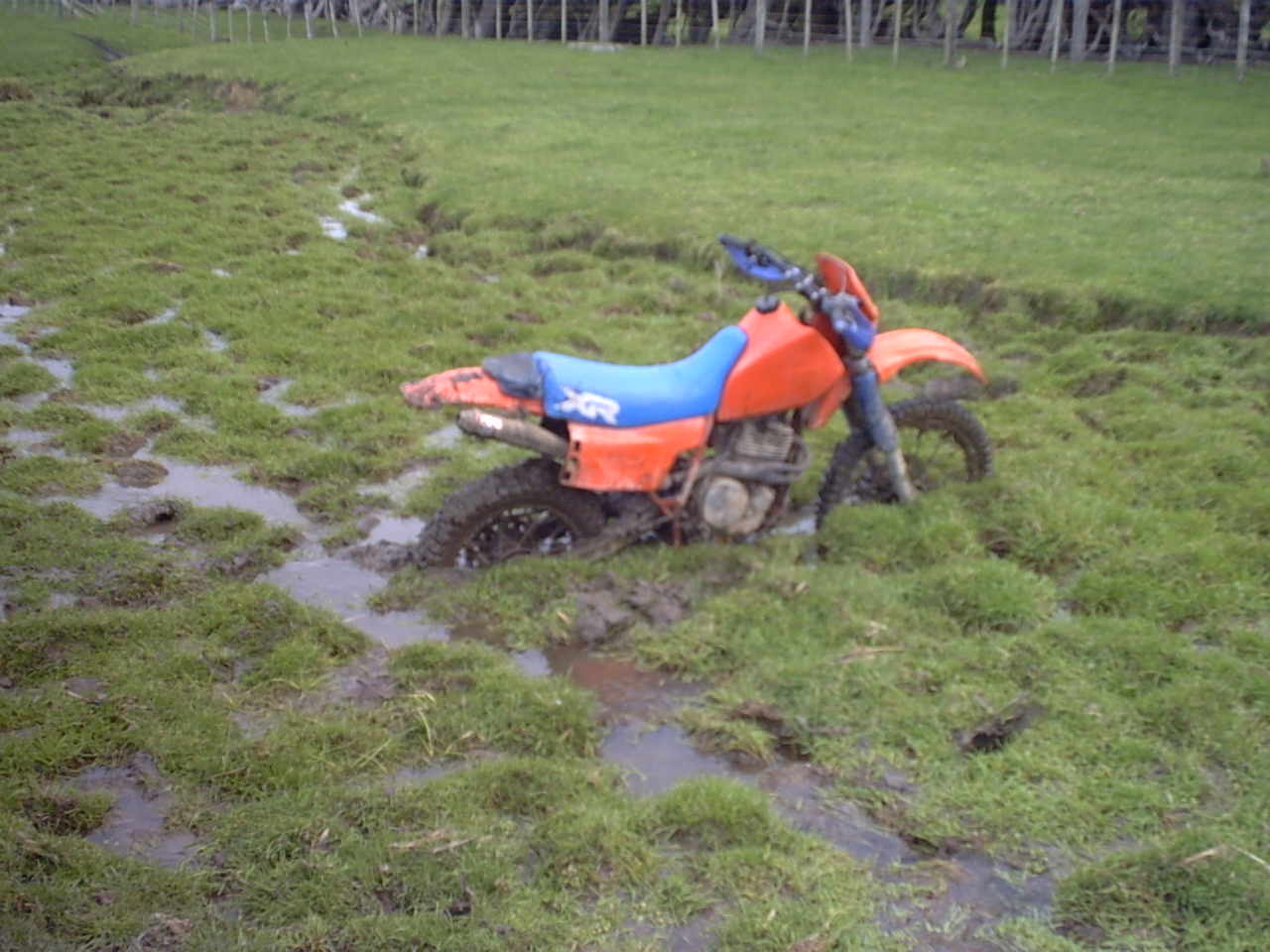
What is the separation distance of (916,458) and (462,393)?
8.58 ft

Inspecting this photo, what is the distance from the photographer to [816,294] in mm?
5398

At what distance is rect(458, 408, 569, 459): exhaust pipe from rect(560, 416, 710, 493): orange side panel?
0.08 meters

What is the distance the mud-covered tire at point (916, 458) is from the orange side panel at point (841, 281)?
68cm

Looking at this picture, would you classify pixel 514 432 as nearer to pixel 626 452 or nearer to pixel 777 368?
pixel 626 452

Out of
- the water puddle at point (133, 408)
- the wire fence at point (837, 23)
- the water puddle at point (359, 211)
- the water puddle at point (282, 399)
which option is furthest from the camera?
the wire fence at point (837, 23)

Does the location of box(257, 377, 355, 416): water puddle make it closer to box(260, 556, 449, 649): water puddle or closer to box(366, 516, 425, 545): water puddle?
box(366, 516, 425, 545): water puddle

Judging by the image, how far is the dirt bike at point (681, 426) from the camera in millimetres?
5340

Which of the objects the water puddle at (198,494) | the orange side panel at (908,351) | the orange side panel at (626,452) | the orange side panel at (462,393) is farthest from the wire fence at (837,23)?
the orange side panel at (462,393)

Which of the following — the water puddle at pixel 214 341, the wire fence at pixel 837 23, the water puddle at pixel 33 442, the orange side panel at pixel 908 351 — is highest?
the wire fence at pixel 837 23

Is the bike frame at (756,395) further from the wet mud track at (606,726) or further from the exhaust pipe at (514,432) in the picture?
the wet mud track at (606,726)

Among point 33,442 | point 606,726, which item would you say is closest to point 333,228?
point 33,442

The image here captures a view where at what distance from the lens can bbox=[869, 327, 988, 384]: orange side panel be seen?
587 cm

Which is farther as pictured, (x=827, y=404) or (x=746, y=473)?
(x=827, y=404)

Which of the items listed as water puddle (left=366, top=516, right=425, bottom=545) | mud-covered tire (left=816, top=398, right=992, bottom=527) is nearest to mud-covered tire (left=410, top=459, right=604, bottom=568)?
water puddle (left=366, top=516, right=425, bottom=545)
